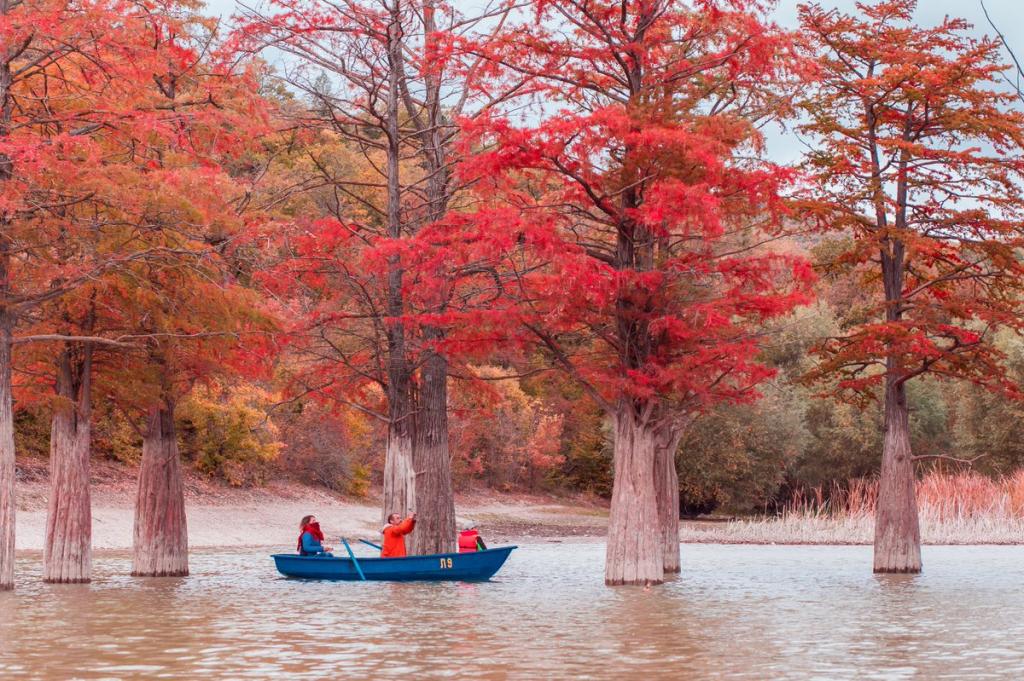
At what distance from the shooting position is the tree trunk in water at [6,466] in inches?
1004

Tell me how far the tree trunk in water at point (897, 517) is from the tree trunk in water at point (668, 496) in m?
4.99

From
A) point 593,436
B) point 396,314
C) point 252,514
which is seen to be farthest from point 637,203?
point 593,436

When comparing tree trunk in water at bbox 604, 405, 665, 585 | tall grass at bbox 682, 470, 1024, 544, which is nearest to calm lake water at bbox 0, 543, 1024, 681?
tree trunk in water at bbox 604, 405, 665, 585

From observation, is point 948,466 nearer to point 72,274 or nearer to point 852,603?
point 852,603

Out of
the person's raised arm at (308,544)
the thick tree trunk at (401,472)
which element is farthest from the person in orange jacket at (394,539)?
the thick tree trunk at (401,472)

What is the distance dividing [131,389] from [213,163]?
543 centimetres

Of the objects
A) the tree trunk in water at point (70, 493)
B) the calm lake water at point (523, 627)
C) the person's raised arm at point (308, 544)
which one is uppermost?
the tree trunk in water at point (70, 493)

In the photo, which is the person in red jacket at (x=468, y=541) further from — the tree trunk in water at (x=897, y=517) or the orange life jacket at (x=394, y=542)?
the tree trunk in water at (x=897, y=517)

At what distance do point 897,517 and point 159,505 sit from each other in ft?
57.7

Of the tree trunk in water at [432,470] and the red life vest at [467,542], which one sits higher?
the tree trunk in water at [432,470]

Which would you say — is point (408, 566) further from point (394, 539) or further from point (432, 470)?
point (432, 470)

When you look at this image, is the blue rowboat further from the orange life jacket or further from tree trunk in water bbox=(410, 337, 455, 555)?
tree trunk in water bbox=(410, 337, 455, 555)

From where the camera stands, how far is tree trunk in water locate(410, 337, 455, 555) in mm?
32812

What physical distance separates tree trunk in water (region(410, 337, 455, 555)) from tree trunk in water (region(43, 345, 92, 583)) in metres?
7.93
